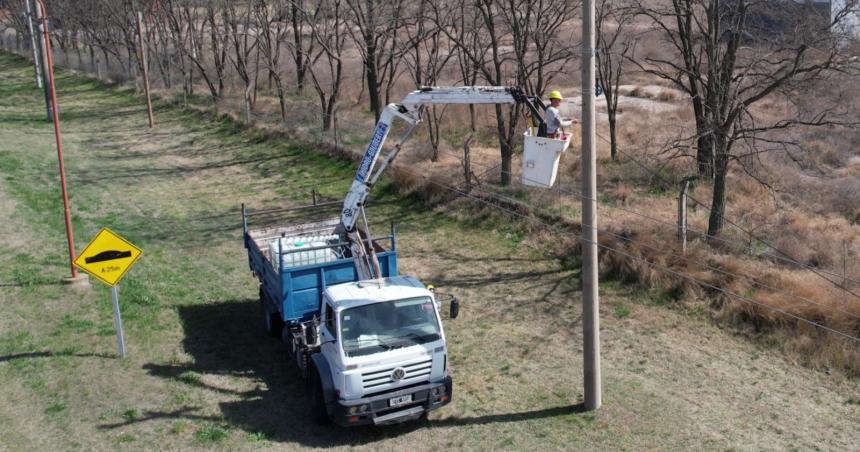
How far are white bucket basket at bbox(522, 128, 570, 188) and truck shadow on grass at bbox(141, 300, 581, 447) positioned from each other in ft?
11.8

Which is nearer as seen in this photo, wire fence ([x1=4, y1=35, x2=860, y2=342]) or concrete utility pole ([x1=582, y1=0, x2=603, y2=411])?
concrete utility pole ([x1=582, y1=0, x2=603, y2=411])

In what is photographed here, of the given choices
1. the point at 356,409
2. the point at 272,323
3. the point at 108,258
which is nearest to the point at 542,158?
the point at 356,409

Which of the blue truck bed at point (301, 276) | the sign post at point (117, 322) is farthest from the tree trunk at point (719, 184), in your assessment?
the sign post at point (117, 322)

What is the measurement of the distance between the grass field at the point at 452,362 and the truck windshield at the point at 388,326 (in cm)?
134

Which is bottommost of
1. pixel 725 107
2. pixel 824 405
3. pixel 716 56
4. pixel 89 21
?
pixel 824 405

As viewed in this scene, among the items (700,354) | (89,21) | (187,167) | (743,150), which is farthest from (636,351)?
(89,21)

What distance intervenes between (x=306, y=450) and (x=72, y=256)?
894 cm

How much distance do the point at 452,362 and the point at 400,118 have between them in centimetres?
417

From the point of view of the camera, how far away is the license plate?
418 inches

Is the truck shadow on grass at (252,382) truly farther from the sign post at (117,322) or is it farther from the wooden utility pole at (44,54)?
the wooden utility pole at (44,54)

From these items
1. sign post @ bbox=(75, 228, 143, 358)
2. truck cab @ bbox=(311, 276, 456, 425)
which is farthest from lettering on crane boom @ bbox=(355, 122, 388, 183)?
sign post @ bbox=(75, 228, 143, 358)

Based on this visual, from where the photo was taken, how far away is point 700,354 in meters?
13.5

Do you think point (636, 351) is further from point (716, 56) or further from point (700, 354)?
point (716, 56)

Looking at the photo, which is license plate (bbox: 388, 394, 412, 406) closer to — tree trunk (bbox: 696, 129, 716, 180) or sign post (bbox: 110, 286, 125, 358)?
sign post (bbox: 110, 286, 125, 358)
